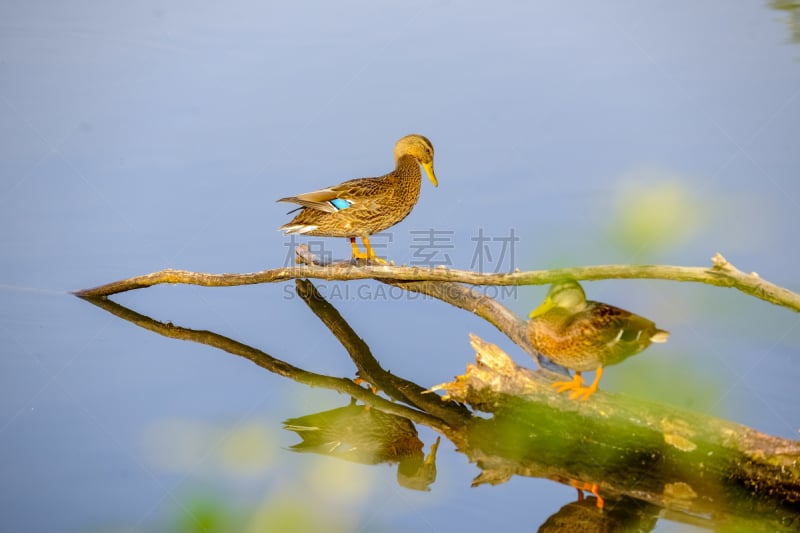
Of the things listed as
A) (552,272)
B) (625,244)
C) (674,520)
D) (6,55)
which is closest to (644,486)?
(674,520)

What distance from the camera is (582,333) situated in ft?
17.4

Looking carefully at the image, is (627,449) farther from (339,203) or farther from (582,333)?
(339,203)

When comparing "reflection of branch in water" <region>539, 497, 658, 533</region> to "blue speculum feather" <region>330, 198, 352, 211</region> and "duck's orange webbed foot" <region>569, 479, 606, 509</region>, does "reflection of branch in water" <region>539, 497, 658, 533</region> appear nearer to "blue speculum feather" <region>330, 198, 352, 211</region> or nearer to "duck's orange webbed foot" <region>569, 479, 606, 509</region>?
"duck's orange webbed foot" <region>569, 479, 606, 509</region>

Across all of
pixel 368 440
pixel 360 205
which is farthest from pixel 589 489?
pixel 360 205

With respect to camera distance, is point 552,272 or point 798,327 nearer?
point 552,272

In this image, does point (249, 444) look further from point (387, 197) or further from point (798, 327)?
point (798, 327)

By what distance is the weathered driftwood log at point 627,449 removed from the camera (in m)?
4.87

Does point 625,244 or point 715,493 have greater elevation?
point 625,244

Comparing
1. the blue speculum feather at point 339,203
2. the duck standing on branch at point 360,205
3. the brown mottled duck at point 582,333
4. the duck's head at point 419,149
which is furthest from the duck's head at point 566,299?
the duck's head at point 419,149

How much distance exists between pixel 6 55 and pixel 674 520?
8.97m

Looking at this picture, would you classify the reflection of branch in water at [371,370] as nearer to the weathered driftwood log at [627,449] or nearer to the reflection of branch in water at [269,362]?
the reflection of branch in water at [269,362]

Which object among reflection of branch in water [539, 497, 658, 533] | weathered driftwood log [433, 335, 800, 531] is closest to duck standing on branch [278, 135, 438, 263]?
weathered driftwood log [433, 335, 800, 531]

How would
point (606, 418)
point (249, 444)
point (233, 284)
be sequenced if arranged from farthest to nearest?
point (233, 284) < point (249, 444) < point (606, 418)

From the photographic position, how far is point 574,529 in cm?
479
